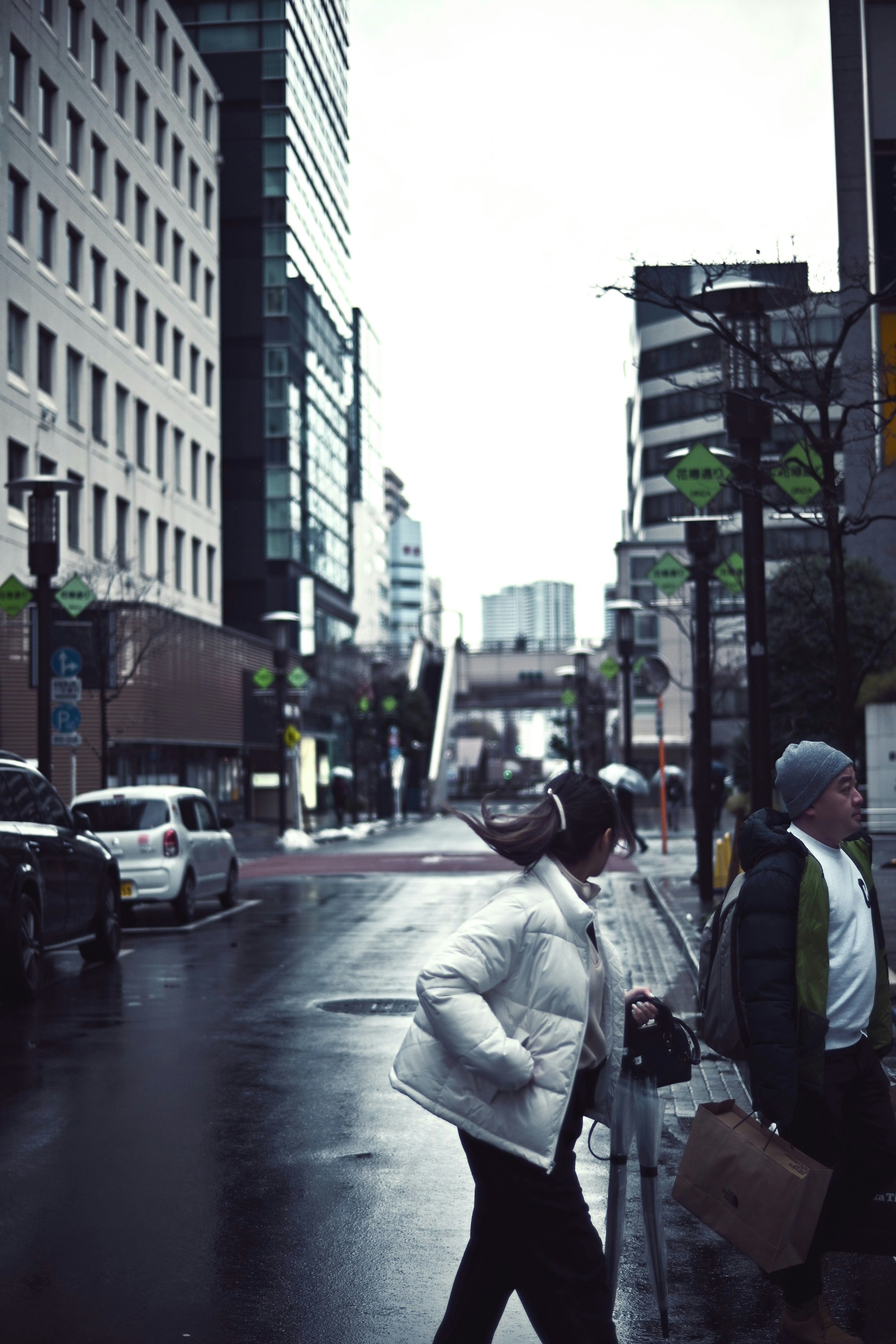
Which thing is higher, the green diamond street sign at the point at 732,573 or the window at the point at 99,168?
the window at the point at 99,168

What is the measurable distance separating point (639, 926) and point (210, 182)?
1663 inches

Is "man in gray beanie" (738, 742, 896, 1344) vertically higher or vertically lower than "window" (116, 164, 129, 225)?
A: lower

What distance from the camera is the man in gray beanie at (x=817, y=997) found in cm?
444

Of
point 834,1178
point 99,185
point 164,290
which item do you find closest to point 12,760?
point 834,1178

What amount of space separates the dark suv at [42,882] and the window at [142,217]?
33670 mm

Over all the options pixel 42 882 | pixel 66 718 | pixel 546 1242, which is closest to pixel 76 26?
pixel 66 718

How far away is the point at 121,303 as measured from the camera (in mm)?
44281

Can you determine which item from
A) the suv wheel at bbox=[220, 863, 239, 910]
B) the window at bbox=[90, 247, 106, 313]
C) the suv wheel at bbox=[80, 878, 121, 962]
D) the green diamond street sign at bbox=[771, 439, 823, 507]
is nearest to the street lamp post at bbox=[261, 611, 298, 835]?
the window at bbox=[90, 247, 106, 313]

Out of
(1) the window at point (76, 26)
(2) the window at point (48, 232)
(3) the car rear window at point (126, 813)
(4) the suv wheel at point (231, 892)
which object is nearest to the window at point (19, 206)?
(2) the window at point (48, 232)

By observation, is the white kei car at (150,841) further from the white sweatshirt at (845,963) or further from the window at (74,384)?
the window at (74,384)

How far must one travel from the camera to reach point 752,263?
12.0 m

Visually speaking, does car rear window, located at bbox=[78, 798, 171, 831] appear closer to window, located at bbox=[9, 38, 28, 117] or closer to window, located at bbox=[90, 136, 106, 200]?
window, located at bbox=[9, 38, 28, 117]

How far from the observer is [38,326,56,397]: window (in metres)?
37.8

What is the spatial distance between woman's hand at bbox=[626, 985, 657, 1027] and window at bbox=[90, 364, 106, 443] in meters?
38.7
